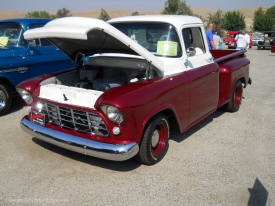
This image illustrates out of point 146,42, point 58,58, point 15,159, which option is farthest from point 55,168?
point 58,58

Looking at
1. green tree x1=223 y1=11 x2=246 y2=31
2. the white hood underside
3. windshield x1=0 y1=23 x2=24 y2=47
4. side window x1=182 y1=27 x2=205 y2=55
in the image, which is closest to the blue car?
windshield x1=0 y1=23 x2=24 y2=47

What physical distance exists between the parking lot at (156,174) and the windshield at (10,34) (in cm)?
200

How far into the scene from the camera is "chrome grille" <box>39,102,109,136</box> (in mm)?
3234

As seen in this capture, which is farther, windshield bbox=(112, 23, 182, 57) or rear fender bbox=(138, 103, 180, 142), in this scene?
windshield bbox=(112, 23, 182, 57)

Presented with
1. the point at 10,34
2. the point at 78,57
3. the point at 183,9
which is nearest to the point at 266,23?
the point at 183,9

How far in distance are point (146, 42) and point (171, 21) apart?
18.0 inches

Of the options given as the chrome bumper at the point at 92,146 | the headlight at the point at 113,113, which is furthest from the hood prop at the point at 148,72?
the chrome bumper at the point at 92,146

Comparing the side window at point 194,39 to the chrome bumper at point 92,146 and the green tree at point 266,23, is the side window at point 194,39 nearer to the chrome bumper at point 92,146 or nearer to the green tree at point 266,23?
the chrome bumper at point 92,146

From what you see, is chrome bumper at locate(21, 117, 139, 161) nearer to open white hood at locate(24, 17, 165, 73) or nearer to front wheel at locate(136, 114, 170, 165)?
front wheel at locate(136, 114, 170, 165)

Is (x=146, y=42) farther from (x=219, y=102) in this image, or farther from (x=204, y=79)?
(x=219, y=102)

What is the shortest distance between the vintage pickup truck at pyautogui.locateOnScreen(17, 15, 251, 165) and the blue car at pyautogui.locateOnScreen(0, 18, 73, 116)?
1.62m

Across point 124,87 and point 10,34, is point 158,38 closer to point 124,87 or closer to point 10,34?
point 124,87

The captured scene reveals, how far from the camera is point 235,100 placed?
19.1 feet

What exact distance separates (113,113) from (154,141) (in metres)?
0.84
